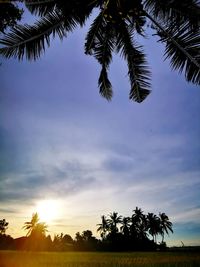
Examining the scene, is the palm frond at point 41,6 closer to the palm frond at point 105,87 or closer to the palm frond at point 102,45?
the palm frond at point 102,45

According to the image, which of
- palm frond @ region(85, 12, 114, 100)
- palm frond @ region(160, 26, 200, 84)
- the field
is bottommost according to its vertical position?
the field

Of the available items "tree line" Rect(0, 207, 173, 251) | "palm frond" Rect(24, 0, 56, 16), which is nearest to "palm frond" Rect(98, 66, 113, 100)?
"palm frond" Rect(24, 0, 56, 16)

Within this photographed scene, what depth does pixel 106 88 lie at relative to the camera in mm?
9250

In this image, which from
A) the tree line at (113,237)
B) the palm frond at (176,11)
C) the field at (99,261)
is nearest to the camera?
the palm frond at (176,11)

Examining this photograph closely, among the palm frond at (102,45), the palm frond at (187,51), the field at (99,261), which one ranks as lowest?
the field at (99,261)

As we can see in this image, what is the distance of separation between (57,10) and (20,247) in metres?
84.7

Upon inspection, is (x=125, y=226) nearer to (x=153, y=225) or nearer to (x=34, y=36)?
(x=153, y=225)

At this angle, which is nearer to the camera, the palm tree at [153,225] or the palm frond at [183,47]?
the palm frond at [183,47]

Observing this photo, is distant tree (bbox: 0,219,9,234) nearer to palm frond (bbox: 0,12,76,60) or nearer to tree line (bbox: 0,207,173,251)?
tree line (bbox: 0,207,173,251)

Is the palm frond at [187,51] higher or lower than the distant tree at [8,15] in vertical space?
lower

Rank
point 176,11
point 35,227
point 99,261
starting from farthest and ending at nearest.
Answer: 1. point 35,227
2. point 99,261
3. point 176,11

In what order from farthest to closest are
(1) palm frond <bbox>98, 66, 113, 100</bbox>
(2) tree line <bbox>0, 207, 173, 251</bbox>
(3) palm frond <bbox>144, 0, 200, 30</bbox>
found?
1. (2) tree line <bbox>0, 207, 173, 251</bbox>
2. (1) palm frond <bbox>98, 66, 113, 100</bbox>
3. (3) palm frond <bbox>144, 0, 200, 30</bbox>

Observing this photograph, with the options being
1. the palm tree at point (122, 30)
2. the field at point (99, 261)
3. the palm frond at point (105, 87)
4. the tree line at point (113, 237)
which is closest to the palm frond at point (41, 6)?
the palm tree at point (122, 30)

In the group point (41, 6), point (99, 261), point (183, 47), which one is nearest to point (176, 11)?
point (183, 47)
